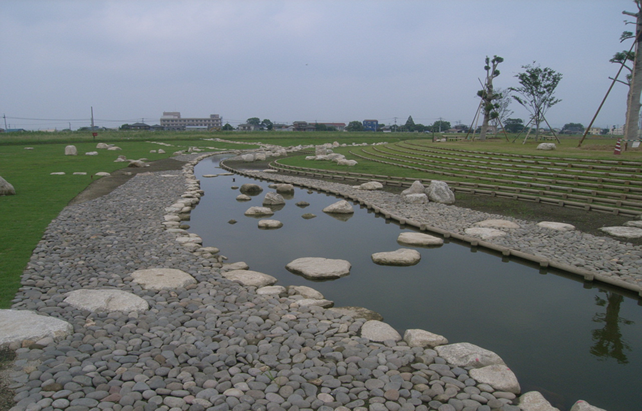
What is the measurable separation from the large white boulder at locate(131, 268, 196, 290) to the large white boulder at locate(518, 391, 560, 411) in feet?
17.5

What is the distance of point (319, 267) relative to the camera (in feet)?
27.9

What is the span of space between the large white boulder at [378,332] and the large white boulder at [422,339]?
0.16m

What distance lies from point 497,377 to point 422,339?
1.04 meters

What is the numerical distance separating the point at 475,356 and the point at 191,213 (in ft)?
37.7

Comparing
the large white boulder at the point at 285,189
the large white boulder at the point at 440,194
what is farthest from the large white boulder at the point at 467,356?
the large white boulder at the point at 285,189

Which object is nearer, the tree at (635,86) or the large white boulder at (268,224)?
the large white boulder at (268,224)

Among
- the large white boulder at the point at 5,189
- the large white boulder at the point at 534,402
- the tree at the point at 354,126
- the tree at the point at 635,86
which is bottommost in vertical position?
the large white boulder at the point at 534,402

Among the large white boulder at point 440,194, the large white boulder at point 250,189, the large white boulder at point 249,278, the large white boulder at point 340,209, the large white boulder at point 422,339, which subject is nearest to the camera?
the large white boulder at point 422,339

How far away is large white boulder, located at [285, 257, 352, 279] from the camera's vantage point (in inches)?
325

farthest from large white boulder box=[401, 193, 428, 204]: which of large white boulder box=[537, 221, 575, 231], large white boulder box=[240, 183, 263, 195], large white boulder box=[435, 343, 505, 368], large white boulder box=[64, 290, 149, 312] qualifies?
large white boulder box=[64, 290, 149, 312]

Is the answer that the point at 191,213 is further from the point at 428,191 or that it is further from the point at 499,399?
the point at 499,399

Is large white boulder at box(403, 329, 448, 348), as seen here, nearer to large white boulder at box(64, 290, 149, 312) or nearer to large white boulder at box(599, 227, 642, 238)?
large white boulder at box(64, 290, 149, 312)

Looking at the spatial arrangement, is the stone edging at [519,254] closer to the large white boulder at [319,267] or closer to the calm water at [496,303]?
the calm water at [496,303]

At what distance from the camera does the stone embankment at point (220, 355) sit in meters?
3.96
